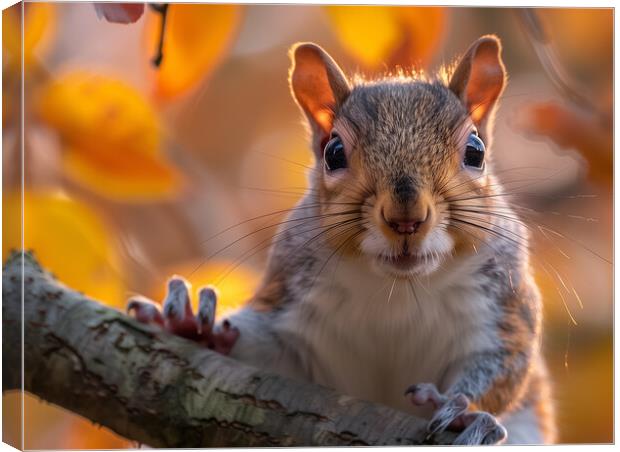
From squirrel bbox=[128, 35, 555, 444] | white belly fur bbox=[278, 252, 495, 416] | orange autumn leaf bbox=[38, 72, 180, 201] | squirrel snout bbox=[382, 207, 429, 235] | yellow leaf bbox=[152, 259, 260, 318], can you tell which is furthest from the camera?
yellow leaf bbox=[152, 259, 260, 318]

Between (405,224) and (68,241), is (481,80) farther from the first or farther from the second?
(68,241)

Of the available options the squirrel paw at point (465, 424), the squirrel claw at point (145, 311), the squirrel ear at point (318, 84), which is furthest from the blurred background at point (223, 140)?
the squirrel paw at point (465, 424)

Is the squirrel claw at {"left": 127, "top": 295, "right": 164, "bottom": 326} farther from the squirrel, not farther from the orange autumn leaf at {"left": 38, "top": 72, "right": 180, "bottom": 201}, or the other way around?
the orange autumn leaf at {"left": 38, "top": 72, "right": 180, "bottom": 201}

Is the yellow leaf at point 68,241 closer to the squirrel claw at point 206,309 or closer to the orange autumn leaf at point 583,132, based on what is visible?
the squirrel claw at point 206,309

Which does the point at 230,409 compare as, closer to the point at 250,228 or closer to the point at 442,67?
the point at 250,228

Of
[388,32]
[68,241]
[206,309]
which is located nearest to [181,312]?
[206,309]

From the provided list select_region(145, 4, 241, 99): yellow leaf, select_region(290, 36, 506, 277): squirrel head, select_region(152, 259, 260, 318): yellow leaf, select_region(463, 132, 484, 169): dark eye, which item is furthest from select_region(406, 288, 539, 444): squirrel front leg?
select_region(145, 4, 241, 99): yellow leaf

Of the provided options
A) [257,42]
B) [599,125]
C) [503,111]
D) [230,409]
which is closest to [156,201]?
[257,42]
